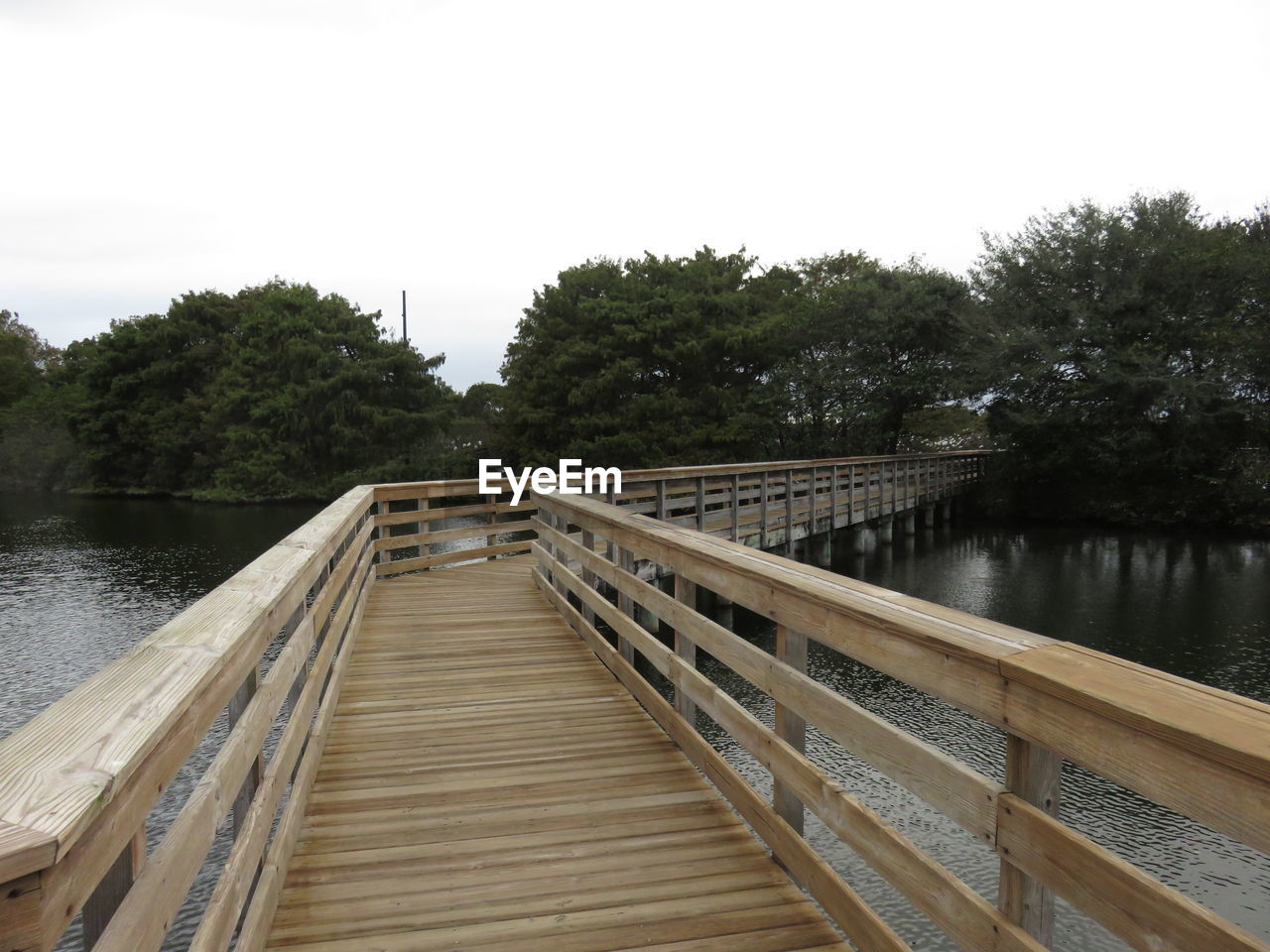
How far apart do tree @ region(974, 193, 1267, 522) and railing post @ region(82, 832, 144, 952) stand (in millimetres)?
21954

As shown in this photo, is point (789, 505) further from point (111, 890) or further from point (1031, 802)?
point (111, 890)

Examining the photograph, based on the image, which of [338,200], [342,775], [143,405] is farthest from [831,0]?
[143,405]

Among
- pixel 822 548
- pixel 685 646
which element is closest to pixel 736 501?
pixel 822 548

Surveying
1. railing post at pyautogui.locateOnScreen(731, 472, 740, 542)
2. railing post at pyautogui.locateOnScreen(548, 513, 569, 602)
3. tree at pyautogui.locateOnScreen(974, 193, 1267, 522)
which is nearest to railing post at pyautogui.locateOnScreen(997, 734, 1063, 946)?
railing post at pyautogui.locateOnScreen(548, 513, 569, 602)

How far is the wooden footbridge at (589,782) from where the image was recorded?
113 centimetres

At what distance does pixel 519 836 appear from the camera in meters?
2.79

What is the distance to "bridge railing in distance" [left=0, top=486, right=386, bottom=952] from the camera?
2.89 ft

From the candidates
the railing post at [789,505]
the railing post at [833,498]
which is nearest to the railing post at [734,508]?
the railing post at [789,505]

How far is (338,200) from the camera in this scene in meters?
32.4

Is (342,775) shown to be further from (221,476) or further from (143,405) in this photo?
(143,405)

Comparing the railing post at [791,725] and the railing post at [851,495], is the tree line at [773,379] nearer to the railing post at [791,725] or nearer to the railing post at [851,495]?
the railing post at [851,495]

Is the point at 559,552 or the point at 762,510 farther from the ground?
the point at 559,552

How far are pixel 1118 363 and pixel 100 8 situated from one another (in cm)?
2141

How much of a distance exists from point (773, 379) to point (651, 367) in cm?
427
